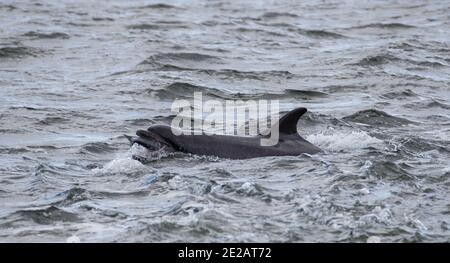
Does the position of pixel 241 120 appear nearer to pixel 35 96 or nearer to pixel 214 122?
pixel 214 122

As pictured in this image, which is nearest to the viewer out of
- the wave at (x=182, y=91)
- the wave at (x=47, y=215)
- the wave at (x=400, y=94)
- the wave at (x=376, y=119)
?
the wave at (x=47, y=215)

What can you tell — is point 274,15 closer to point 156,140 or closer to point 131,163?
point 156,140

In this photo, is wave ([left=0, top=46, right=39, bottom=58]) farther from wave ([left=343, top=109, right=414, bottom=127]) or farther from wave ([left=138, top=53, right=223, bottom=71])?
wave ([left=343, top=109, right=414, bottom=127])

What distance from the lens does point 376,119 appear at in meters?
18.4

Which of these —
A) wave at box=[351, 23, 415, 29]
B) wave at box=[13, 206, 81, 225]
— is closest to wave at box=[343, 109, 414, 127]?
wave at box=[13, 206, 81, 225]

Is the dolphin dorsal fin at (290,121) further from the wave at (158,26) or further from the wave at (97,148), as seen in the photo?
the wave at (158,26)

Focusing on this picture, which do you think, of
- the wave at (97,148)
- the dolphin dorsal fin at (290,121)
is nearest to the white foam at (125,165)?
the wave at (97,148)

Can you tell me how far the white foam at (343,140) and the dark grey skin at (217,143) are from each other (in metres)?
1.39

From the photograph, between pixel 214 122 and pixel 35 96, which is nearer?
pixel 214 122

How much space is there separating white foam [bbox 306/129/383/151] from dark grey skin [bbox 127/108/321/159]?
139cm

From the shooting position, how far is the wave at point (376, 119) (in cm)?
1809
